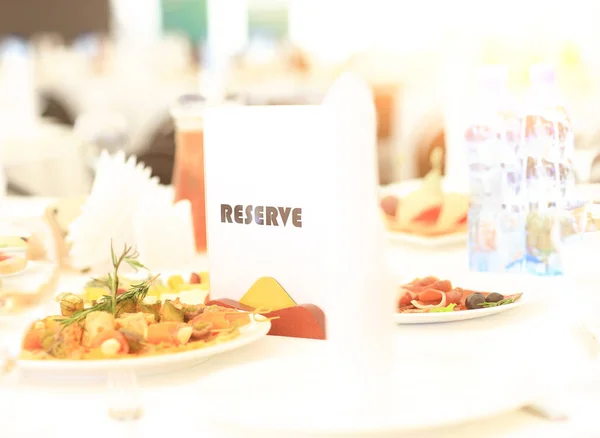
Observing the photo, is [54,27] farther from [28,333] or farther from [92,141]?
[28,333]

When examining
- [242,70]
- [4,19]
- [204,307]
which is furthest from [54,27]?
[204,307]

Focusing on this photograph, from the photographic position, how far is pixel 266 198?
119 cm

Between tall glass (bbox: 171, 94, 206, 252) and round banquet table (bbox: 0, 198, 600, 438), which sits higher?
tall glass (bbox: 171, 94, 206, 252)

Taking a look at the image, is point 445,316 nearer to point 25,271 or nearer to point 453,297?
point 453,297

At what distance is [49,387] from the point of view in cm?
95

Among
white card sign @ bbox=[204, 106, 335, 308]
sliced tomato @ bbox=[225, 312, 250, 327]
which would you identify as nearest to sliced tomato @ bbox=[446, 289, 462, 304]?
white card sign @ bbox=[204, 106, 335, 308]

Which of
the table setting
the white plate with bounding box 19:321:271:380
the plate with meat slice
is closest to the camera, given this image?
the table setting

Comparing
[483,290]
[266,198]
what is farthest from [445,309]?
[266,198]

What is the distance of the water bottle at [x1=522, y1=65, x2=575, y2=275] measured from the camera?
4.39 feet

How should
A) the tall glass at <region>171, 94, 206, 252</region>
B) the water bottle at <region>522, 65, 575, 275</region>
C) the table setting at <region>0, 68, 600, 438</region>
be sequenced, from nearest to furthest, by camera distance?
the table setting at <region>0, 68, 600, 438</region> < the water bottle at <region>522, 65, 575, 275</region> < the tall glass at <region>171, 94, 206, 252</region>

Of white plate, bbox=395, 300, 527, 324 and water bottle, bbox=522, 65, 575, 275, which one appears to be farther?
water bottle, bbox=522, 65, 575, 275

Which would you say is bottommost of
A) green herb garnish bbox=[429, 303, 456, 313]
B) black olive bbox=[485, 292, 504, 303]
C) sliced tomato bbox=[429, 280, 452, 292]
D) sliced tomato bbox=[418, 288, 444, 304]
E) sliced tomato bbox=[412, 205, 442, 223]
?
green herb garnish bbox=[429, 303, 456, 313]

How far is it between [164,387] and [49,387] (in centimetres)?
11

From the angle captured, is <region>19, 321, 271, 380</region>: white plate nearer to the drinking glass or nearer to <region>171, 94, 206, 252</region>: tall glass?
the drinking glass
